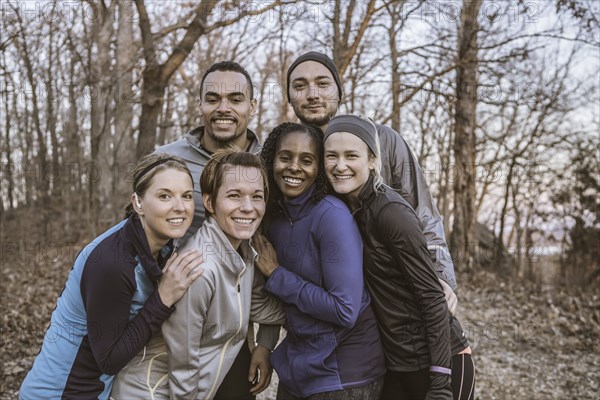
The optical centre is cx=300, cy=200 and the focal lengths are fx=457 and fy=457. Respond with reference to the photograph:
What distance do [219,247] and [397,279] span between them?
2.99 ft

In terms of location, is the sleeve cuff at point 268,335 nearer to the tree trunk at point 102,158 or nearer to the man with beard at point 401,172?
the man with beard at point 401,172

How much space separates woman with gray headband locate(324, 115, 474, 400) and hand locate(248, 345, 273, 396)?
2.33 feet

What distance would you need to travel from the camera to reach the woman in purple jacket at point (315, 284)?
7.03ft

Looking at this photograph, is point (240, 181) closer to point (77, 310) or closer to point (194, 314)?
point (194, 314)

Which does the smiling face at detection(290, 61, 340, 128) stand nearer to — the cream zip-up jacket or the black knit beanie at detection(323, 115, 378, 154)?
the black knit beanie at detection(323, 115, 378, 154)

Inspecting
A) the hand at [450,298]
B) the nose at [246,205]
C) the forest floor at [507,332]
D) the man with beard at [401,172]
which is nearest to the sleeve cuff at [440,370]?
the man with beard at [401,172]

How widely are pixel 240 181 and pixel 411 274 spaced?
98 cm

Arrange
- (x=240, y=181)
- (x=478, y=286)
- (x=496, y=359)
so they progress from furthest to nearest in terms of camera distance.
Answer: (x=478, y=286) < (x=496, y=359) < (x=240, y=181)

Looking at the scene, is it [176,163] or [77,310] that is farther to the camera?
[176,163]

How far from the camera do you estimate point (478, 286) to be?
8.75 m

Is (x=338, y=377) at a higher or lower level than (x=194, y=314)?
lower

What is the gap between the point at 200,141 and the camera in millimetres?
3182

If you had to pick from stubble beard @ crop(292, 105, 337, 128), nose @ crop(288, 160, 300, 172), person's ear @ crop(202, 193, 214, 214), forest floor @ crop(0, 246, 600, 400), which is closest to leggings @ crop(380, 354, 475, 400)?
nose @ crop(288, 160, 300, 172)

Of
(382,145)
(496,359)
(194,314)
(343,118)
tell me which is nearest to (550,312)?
(496,359)
